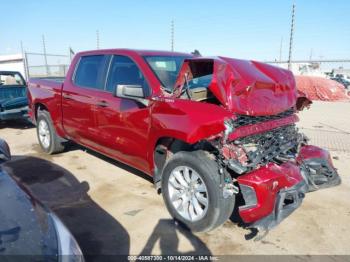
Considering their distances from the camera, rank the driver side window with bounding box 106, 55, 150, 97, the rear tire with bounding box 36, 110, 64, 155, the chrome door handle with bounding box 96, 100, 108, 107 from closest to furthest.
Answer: the driver side window with bounding box 106, 55, 150, 97 → the chrome door handle with bounding box 96, 100, 108, 107 → the rear tire with bounding box 36, 110, 64, 155

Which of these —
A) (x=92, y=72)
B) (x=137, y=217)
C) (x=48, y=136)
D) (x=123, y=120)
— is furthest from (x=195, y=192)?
(x=48, y=136)

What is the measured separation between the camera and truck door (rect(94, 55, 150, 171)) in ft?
12.6

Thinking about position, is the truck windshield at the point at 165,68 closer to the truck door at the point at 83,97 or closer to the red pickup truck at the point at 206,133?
the red pickup truck at the point at 206,133

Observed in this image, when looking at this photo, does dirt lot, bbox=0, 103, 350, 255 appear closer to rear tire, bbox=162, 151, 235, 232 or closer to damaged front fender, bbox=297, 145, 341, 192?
rear tire, bbox=162, 151, 235, 232

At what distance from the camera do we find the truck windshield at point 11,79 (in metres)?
9.56

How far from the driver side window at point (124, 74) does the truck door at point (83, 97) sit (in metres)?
0.16

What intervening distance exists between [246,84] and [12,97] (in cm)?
788

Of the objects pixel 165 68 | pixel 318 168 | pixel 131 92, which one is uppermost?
pixel 165 68

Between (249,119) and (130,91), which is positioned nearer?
(249,119)

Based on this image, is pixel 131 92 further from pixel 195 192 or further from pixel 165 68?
pixel 195 192

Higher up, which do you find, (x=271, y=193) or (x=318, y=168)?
(x=271, y=193)

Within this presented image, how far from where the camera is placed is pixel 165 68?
4137mm

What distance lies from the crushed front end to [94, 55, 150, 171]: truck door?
3.64ft

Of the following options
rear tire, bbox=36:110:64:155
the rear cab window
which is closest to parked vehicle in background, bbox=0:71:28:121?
rear tire, bbox=36:110:64:155
